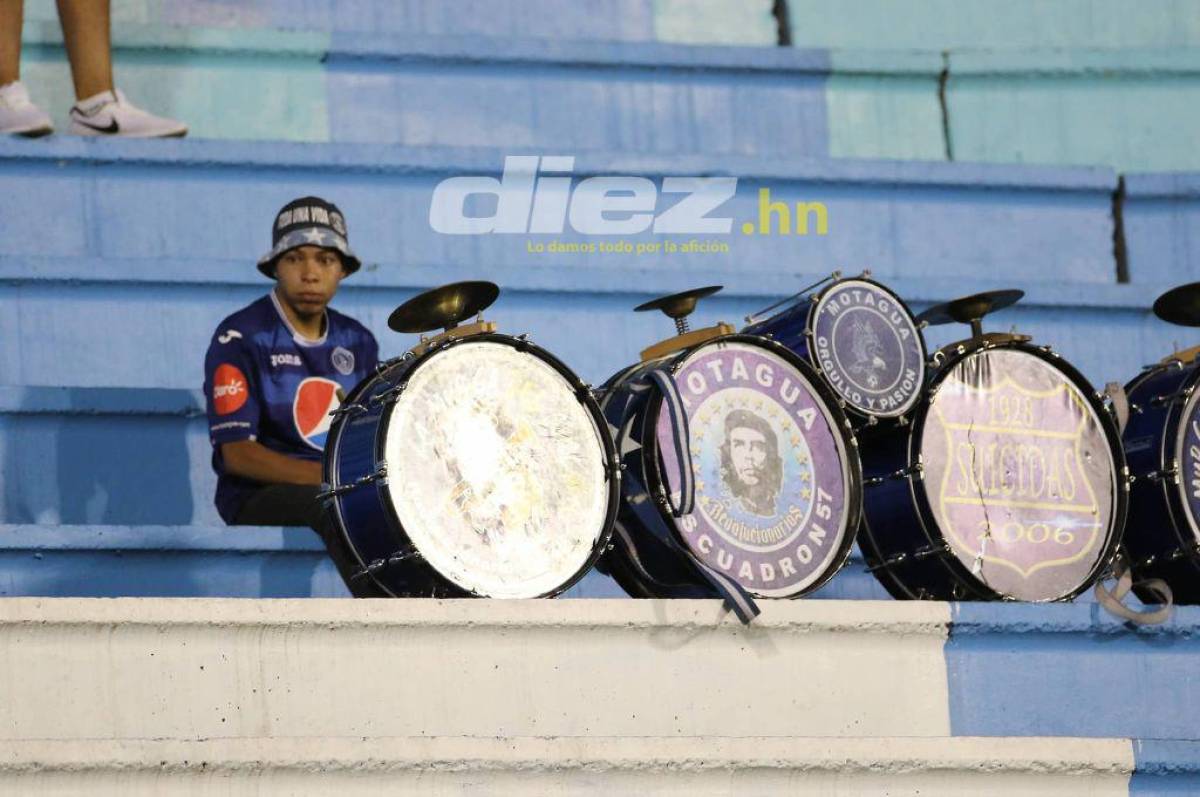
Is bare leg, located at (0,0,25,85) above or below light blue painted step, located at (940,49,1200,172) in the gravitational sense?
above

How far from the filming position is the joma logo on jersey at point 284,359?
4.38m

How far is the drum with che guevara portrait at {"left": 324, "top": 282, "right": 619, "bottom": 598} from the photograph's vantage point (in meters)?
3.36

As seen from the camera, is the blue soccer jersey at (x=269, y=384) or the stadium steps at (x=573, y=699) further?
the blue soccer jersey at (x=269, y=384)

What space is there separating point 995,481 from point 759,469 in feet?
1.58

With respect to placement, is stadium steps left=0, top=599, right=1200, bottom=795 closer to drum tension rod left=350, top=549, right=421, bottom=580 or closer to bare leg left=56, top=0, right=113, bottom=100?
drum tension rod left=350, top=549, right=421, bottom=580

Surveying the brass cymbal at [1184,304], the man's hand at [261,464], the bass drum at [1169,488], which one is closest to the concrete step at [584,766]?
the bass drum at [1169,488]

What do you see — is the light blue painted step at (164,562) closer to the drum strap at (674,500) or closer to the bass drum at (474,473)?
the bass drum at (474,473)

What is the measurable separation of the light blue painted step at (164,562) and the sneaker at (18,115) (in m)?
1.37

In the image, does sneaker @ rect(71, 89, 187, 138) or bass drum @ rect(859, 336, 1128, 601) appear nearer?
bass drum @ rect(859, 336, 1128, 601)

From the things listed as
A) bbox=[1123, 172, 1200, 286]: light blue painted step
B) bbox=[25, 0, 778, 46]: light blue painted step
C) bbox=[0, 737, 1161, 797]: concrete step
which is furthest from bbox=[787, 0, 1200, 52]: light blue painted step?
bbox=[0, 737, 1161, 797]: concrete step

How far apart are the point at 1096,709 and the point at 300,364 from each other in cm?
182

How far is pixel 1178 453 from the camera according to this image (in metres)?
3.89

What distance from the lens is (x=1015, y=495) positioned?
383cm

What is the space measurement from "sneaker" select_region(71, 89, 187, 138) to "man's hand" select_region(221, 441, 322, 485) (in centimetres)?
116
